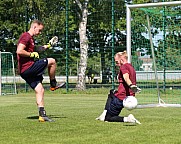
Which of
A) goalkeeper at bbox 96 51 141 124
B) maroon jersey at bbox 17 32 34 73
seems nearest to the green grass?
goalkeeper at bbox 96 51 141 124

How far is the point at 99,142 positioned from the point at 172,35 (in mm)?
14022

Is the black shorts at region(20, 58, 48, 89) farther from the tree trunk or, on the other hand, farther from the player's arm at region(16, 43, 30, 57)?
the tree trunk

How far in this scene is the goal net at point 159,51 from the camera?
54.7ft

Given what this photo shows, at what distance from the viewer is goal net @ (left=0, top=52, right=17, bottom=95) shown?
24688 mm

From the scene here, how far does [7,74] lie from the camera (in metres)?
25.6

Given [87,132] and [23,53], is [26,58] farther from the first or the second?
[87,132]

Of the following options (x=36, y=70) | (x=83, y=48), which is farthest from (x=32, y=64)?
(x=83, y=48)

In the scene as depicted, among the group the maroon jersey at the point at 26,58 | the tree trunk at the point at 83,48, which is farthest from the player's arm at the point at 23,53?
the tree trunk at the point at 83,48

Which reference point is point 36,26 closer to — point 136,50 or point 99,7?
point 136,50

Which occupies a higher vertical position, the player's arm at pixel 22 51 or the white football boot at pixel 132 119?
the player's arm at pixel 22 51

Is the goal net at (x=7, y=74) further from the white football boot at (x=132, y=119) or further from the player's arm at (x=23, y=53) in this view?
the white football boot at (x=132, y=119)

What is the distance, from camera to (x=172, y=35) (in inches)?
775

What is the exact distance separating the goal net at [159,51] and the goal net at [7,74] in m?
7.79

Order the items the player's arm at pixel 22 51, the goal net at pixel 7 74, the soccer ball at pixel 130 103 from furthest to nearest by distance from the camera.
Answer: the goal net at pixel 7 74
the player's arm at pixel 22 51
the soccer ball at pixel 130 103
